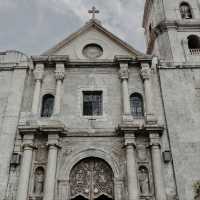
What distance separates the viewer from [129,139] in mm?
12906

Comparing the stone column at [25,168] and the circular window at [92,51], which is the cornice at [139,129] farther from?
the circular window at [92,51]

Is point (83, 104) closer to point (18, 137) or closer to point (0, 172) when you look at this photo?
point (18, 137)

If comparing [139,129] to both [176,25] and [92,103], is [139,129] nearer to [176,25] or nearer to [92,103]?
[92,103]

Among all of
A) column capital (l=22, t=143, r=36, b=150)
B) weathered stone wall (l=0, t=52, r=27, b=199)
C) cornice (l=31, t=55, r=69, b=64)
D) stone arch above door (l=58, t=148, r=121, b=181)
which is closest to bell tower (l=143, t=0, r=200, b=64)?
cornice (l=31, t=55, r=69, b=64)

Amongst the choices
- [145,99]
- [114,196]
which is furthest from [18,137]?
[145,99]

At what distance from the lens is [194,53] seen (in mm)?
16672

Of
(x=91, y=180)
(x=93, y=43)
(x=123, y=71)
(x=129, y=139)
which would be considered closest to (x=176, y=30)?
(x=123, y=71)

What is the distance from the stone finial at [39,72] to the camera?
49.2 ft

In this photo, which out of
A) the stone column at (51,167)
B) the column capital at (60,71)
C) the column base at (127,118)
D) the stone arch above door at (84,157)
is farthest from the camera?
the column capital at (60,71)

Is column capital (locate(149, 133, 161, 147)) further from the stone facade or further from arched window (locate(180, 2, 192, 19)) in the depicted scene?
arched window (locate(180, 2, 192, 19))

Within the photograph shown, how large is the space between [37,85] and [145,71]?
5.46m

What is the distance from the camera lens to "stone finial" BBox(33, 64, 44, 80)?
1500cm

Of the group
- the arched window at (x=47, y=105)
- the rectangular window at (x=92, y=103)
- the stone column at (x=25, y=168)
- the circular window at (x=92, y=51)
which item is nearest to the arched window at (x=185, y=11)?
the circular window at (x=92, y=51)

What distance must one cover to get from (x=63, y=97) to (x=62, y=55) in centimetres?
232
